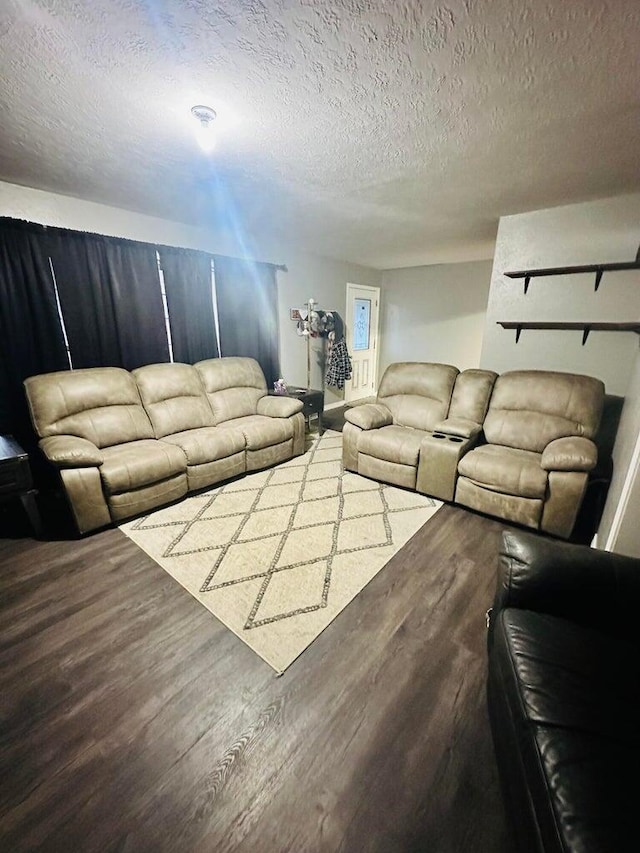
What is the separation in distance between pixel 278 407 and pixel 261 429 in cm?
44

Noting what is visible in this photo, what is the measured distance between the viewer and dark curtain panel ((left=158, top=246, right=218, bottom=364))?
3.41 meters

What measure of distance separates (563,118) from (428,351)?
4.58 m

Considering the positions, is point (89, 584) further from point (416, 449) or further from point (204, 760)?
point (416, 449)

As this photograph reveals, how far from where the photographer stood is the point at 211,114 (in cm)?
160

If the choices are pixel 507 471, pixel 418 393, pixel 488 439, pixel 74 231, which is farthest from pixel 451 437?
pixel 74 231

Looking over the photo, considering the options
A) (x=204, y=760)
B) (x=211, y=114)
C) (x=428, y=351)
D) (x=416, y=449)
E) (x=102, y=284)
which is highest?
(x=211, y=114)

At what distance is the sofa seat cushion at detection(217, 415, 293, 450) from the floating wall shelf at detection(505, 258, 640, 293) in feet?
8.43

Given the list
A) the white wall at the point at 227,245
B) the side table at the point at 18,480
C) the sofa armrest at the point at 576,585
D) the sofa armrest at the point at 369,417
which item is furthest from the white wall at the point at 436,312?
the side table at the point at 18,480

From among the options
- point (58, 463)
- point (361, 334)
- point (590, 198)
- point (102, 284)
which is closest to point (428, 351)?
point (361, 334)

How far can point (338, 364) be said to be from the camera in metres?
5.18

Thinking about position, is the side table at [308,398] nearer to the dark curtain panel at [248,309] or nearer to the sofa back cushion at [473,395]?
the dark curtain panel at [248,309]

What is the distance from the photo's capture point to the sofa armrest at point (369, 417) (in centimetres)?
326

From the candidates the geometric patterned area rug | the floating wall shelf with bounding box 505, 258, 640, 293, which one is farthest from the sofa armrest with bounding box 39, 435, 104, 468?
the floating wall shelf with bounding box 505, 258, 640, 293

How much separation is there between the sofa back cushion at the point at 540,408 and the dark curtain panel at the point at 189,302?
120 inches
